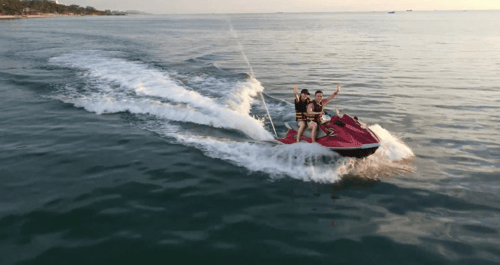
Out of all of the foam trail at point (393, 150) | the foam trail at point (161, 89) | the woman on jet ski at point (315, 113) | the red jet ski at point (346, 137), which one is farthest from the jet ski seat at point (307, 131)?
the foam trail at point (393, 150)

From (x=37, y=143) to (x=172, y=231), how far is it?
21.4 feet

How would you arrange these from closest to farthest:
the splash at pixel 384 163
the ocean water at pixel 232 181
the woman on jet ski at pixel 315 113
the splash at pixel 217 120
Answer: the ocean water at pixel 232 181 < the splash at pixel 384 163 < the splash at pixel 217 120 < the woman on jet ski at pixel 315 113

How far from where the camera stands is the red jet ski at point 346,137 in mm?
7547

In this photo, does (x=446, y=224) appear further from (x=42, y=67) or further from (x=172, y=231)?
(x=42, y=67)

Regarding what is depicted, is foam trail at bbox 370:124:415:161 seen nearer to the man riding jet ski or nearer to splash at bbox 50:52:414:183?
splash at bbox 50:52:414:183

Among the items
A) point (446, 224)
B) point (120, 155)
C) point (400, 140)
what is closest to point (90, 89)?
point (120, 155)

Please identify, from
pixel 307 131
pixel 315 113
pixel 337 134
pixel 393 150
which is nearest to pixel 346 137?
pixel 337 134

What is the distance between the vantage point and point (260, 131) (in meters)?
10.9

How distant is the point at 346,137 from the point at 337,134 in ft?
0.95

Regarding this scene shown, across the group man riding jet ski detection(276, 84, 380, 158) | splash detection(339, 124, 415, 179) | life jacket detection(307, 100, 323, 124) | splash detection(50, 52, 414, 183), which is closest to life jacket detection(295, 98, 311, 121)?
man riding jet ski detection(276, 84, 380, 158)

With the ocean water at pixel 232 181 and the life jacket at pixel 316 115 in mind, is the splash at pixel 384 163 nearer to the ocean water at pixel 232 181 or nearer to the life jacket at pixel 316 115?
→ the ocean water at pixel 232 181

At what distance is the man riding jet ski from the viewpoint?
7578 mm

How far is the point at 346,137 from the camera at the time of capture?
7801mm

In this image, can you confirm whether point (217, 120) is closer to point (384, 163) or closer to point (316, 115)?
point (316, 115)
